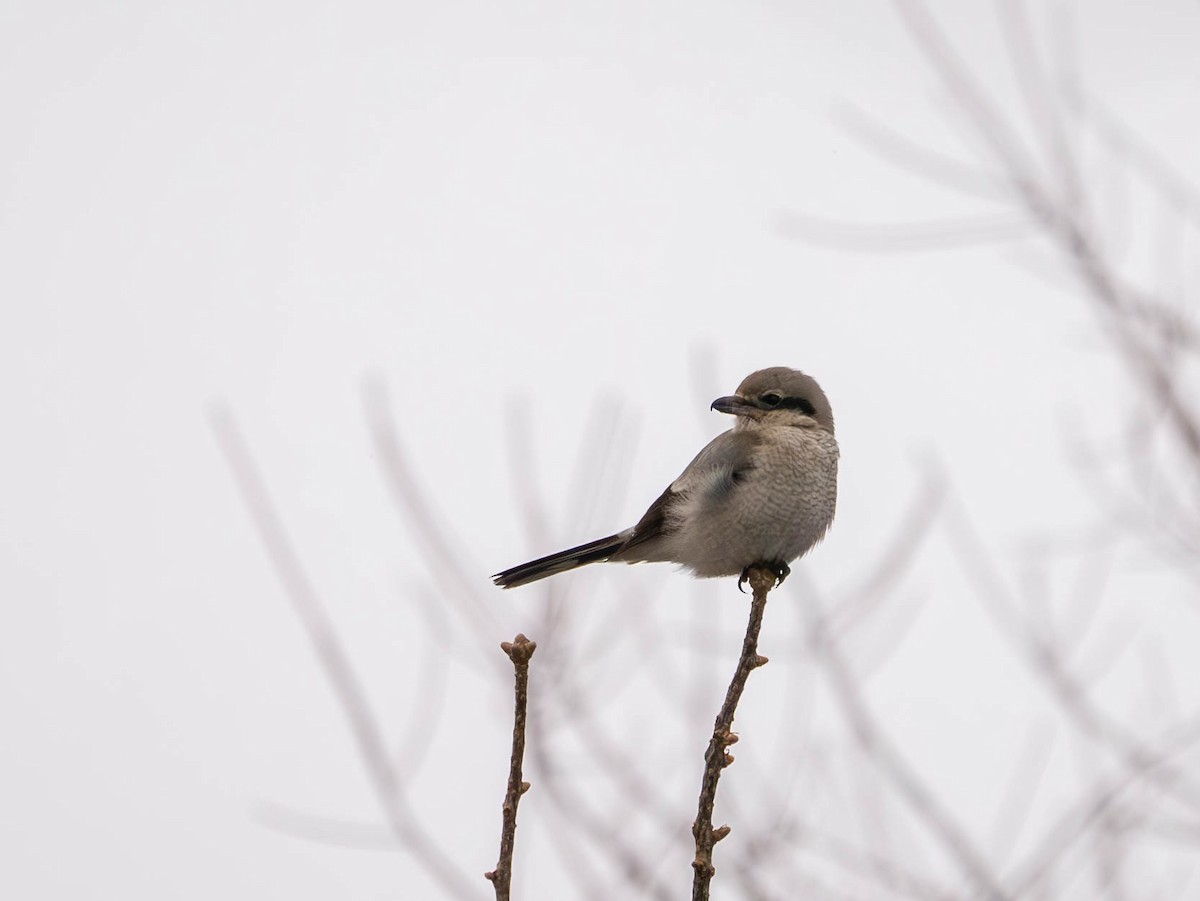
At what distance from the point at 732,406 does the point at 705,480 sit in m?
0.38

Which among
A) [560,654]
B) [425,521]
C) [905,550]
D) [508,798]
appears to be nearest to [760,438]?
[905,550]

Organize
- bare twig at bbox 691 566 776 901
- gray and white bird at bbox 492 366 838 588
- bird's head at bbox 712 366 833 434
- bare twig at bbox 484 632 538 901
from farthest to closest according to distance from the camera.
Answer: bird's head at bbox 712 366 833 434, gray and white bird at bbox 492 366 838 588, bare twig at bbox 691 566 776 901, bare twig at bbox 484 632 538 901

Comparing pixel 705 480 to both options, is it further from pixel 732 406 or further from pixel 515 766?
pixel 515 766

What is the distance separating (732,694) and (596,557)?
219 centimetres

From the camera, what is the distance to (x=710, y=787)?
220 centimetres

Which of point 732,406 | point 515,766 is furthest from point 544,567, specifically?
point 515,766

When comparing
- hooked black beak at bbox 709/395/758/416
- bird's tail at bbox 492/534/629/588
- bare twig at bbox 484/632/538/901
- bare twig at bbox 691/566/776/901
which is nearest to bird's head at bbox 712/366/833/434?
hooked black beak at bbox 709/395/758/416

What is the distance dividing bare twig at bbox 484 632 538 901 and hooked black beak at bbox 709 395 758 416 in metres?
2.83

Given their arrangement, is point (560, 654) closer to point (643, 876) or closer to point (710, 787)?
point (643, 876)

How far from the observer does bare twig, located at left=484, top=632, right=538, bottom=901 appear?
5.79 feet

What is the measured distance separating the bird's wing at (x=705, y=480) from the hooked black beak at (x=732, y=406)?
0.30 ft

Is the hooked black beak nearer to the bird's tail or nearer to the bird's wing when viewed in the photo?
the bird's wing

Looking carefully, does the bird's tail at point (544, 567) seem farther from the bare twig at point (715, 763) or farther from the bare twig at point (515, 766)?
the bare twig at point (515, 766)

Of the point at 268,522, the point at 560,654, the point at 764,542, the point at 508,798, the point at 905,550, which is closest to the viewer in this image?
the point at 508,798
